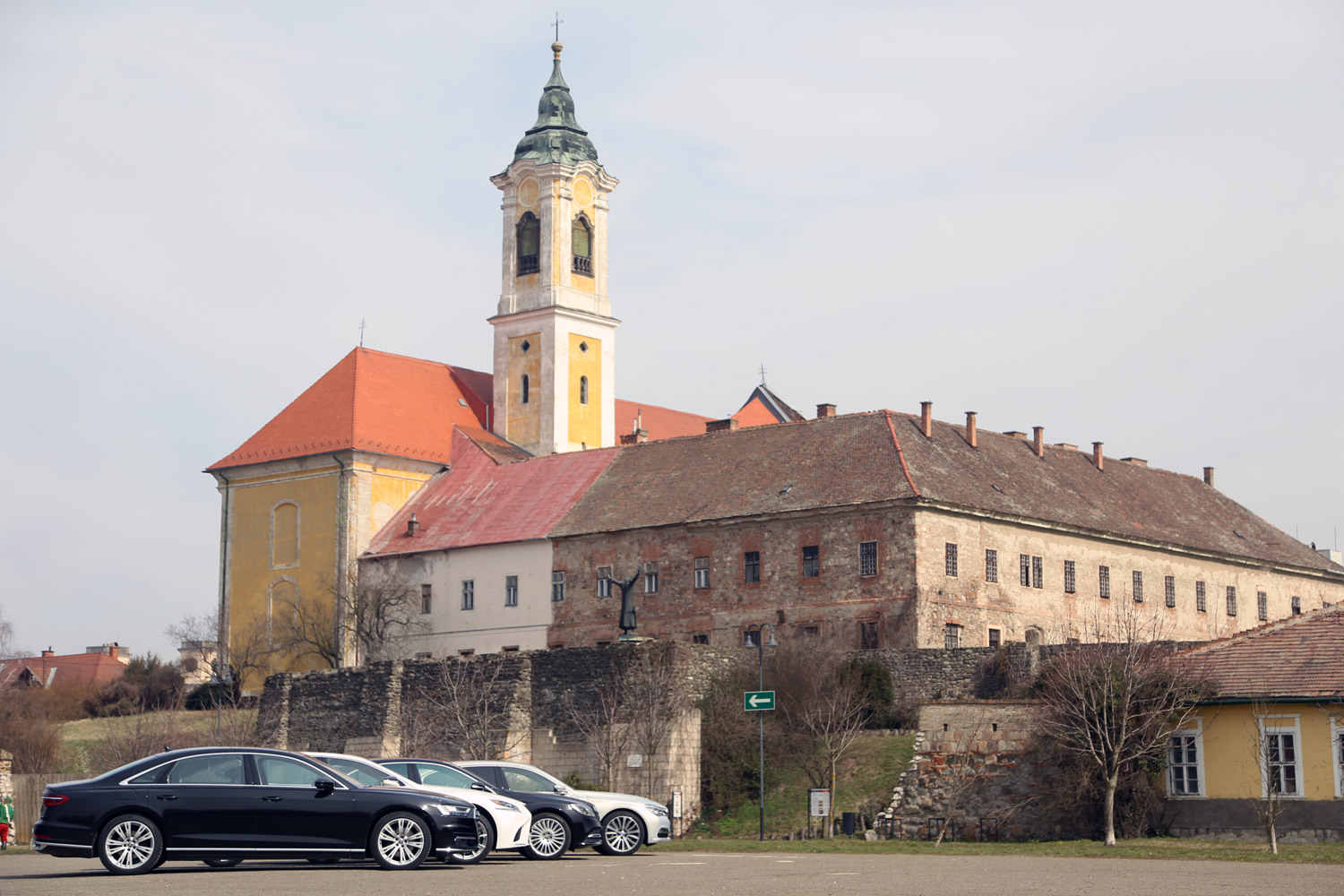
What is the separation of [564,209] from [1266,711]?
5144 centimetres

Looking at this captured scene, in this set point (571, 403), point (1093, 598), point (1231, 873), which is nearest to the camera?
point (1231, 873)

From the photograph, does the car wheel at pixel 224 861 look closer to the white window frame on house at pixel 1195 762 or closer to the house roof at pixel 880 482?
the white window frame on house at pixel 1195 762

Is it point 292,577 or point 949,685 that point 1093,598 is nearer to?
point 949,685

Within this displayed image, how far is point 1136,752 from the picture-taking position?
35531mm

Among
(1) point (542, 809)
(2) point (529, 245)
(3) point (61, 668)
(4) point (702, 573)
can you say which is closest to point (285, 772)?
(1) point (542, 809)

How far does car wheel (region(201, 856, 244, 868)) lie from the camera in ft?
70.5

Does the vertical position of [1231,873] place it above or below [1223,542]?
below

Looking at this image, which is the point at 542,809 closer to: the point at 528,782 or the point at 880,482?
the point at 528,782

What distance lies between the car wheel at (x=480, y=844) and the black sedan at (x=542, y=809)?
1954mm

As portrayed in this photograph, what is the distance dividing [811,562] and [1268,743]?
24338mm

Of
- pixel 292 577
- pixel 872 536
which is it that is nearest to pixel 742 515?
pixel 872 536

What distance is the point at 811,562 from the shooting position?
57.1 meters

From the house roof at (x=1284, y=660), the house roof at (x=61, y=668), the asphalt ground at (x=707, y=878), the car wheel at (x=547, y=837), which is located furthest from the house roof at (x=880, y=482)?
the house roof at (x=61, y=668)

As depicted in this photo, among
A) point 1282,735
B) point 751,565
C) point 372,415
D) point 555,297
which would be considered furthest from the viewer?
point 555,297
